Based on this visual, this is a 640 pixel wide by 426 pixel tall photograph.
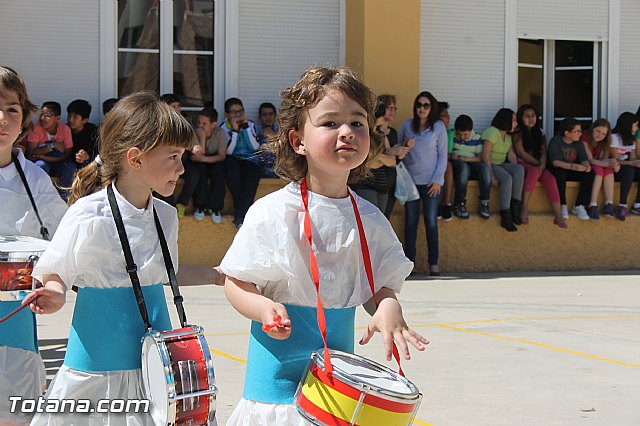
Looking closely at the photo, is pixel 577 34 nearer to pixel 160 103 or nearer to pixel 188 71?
pixel 188 71

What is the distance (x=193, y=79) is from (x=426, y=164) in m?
3.16

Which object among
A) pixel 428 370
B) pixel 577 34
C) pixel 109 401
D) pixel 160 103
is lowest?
pixel 428 370

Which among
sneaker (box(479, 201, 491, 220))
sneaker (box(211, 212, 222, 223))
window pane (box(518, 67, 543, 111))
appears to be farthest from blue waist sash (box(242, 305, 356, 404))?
window pane (box(518, 67, 543, 111))

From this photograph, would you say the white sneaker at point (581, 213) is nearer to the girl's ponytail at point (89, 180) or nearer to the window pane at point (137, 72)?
the window pane at point (137, 72)

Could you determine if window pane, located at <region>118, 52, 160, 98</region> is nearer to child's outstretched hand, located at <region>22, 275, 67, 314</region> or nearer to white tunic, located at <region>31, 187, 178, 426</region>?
white tunic, located at <region>31, 187, 178, 426</region>

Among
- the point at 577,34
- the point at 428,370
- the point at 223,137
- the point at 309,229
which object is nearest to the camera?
the point at 309,229

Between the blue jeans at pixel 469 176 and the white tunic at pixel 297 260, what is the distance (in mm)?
9224

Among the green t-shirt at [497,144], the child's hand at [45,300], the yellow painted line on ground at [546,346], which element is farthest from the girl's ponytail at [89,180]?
the green t-shirt at [497,144]

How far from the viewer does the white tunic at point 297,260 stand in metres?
3.47

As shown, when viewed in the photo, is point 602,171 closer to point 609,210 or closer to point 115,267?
point 609,210

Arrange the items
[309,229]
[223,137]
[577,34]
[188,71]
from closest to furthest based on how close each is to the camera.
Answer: [309,229] → [223,137] → [188,71] → [577,34]

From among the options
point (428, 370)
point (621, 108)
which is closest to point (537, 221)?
point (621, 108)

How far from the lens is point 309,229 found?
11.5ft

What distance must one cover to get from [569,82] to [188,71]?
5.60 meters
